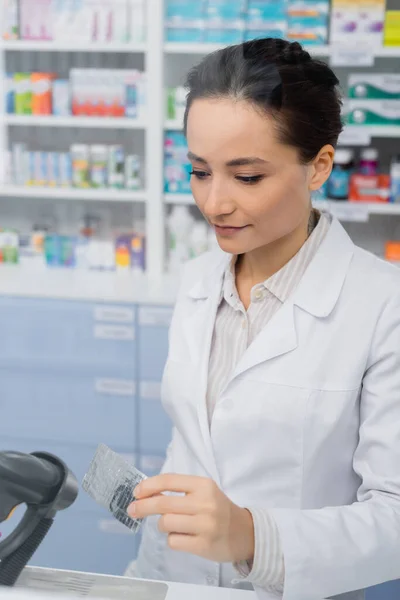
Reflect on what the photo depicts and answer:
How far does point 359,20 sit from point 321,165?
1635mm

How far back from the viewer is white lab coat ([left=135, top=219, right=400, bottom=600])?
882mm

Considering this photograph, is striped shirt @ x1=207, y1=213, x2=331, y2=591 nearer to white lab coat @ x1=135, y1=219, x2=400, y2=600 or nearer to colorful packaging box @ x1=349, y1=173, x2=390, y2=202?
white lab coat @ x1=135, y1=219, x2=400, y2=600

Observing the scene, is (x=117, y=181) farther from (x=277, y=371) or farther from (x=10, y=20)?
(x=277, y=371)

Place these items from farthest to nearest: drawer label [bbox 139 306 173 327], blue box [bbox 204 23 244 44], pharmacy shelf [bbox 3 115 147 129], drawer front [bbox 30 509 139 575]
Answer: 1. pharmacy shelf [bbox 3 115 147 129]
2. blue box [bbox 204 23 244 44]
3. drawer label [bbox 139 306 173 327]
4. drawer front [bbox 30 509 139 575]

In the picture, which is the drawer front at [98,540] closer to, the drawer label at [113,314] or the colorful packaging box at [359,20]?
the drawer label at [113,314]

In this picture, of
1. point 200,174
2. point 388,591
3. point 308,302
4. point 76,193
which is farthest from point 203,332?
point 76,193

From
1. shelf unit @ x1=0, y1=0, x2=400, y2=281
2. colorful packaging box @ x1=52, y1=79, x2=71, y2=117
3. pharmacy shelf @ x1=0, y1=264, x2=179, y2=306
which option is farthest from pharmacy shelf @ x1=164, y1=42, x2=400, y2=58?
pharmacy shelf @ x1=0, y1=264, x2=179, y2=306

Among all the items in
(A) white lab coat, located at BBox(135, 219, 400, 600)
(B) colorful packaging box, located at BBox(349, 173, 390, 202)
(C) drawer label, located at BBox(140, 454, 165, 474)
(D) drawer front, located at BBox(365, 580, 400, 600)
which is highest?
(A) white lab coat, located at BBox(135, 219, 400, 600)

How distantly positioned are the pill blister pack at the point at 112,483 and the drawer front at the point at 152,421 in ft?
5.13

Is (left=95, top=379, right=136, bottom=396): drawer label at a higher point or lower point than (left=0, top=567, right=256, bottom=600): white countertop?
lower

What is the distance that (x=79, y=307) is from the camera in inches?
92.8

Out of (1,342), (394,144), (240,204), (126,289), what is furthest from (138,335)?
(240,204)

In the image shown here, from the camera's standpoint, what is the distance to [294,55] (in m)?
0.87

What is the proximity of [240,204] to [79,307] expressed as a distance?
5.09ft
